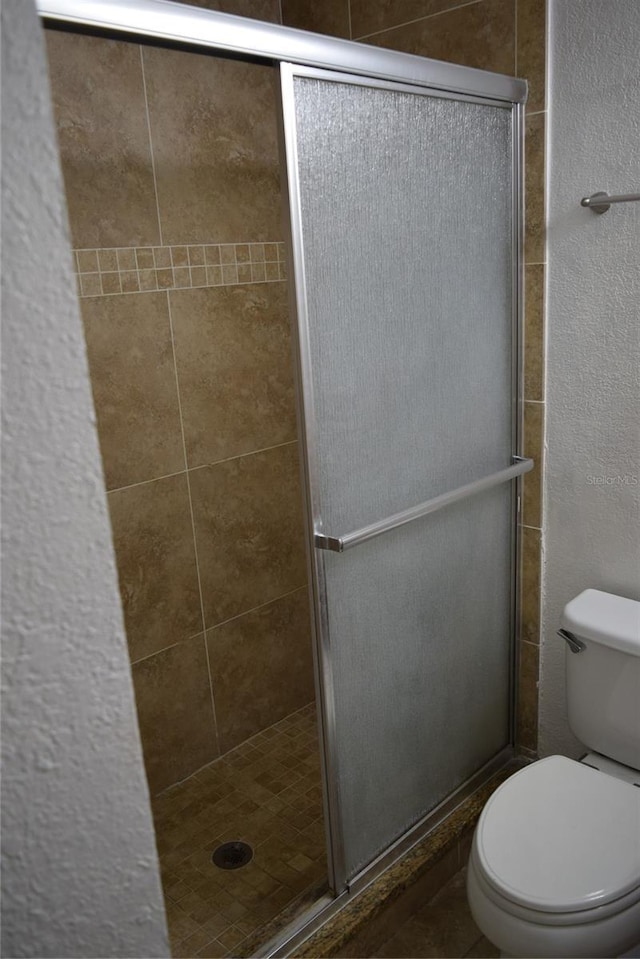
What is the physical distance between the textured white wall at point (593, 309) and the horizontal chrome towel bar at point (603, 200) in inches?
0.7

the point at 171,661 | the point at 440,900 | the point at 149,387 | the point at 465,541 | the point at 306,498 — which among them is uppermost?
the point at 149,387

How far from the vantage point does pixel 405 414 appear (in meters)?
1.71

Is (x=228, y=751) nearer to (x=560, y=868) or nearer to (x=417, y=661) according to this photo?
(x=417, y=661)

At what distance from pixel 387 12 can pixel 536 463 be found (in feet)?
4.11

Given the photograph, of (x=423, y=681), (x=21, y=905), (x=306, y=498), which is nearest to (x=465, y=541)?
(x=423, y=681)

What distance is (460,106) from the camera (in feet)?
5.67

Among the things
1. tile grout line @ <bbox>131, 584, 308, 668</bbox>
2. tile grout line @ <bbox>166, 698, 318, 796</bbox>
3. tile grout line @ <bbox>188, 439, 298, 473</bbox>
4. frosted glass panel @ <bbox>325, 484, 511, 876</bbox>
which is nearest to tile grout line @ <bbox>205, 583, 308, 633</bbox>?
tile grout line @ <bbox>131, 584, 308, 668</bbox>

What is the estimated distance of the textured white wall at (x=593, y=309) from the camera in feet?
5.69

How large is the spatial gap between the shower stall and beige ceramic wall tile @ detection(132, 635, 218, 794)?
767 mm

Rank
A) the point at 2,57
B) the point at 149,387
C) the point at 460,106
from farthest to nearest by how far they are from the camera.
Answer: the point at 149,387
the point at 460,106
the point at 2,57

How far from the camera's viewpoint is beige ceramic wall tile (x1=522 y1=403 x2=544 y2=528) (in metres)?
2.04

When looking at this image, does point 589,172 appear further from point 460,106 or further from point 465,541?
point 465,541

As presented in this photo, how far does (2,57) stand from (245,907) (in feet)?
6.48

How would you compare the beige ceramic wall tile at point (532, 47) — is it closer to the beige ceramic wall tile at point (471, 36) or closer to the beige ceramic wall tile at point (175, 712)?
Result: the beige ceramic wall tile at point (471, 36)
